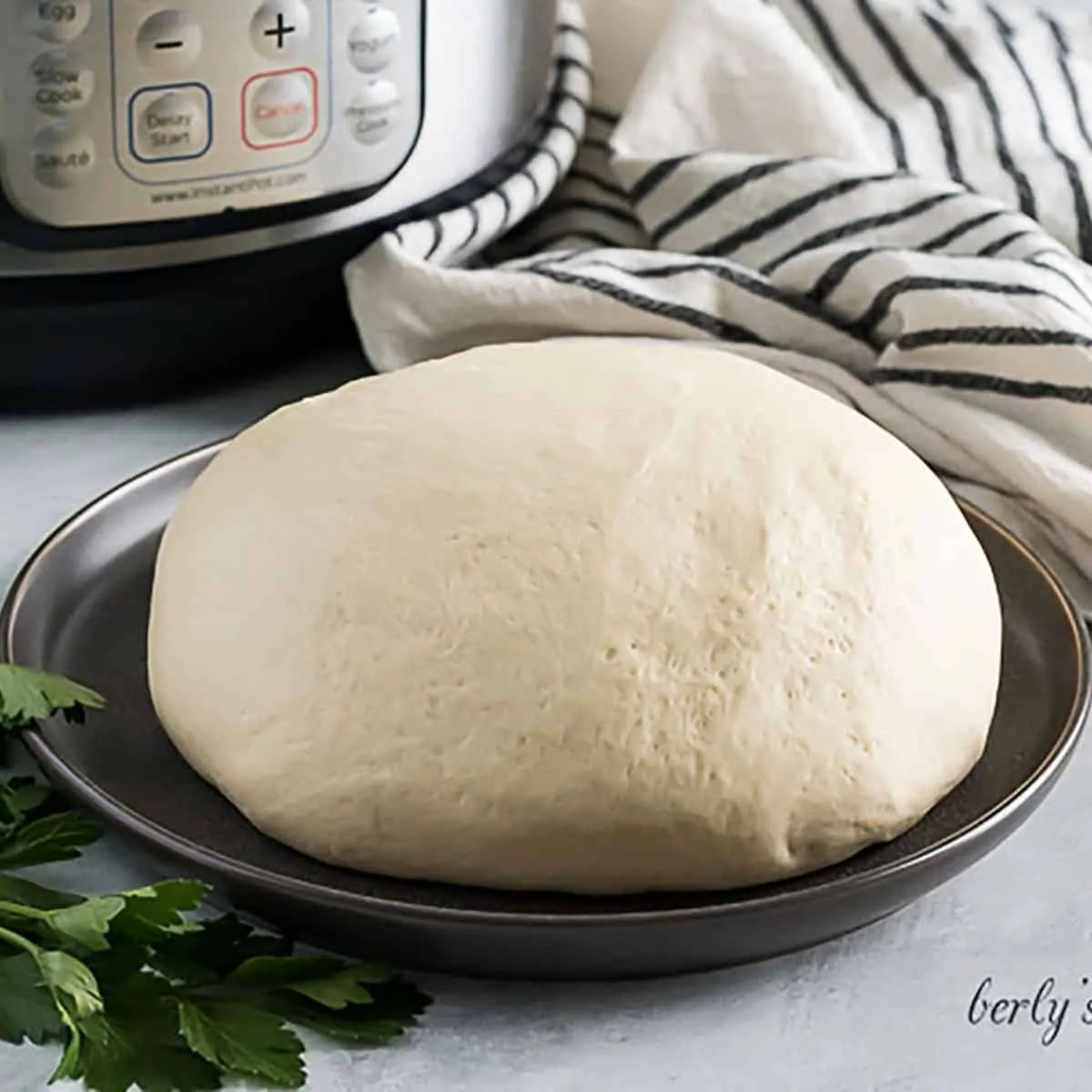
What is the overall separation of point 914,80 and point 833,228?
173 millimetres

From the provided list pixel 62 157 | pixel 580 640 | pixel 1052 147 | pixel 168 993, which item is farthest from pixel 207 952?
pixel 1052 147

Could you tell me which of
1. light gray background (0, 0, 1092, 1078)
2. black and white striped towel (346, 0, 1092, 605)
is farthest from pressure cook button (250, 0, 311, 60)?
light gray background (0, 0, 1092, 1078)

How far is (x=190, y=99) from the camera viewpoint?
0.72 meters

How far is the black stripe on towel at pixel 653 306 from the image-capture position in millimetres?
813

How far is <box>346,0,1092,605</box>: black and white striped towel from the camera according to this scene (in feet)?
2.45

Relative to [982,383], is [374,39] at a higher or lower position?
higher

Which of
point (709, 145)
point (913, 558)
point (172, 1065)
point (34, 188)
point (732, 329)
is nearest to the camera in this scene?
point (172, 1065)

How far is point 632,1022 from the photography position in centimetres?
50

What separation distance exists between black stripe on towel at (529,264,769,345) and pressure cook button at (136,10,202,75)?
0.19 metres

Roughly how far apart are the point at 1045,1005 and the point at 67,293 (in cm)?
48

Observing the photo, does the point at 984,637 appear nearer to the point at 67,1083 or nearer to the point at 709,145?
the point at 67,1083

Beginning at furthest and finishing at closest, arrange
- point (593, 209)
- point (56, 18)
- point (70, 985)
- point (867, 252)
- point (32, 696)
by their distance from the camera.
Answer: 1. point (593, 209)
2. point (867, 252)
3. point (56, 18)
4. point (32, 696)
5. point (70, 985)

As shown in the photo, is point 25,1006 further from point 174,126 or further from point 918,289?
point 918,289

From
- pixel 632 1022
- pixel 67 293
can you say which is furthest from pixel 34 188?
pixel 632 1022
